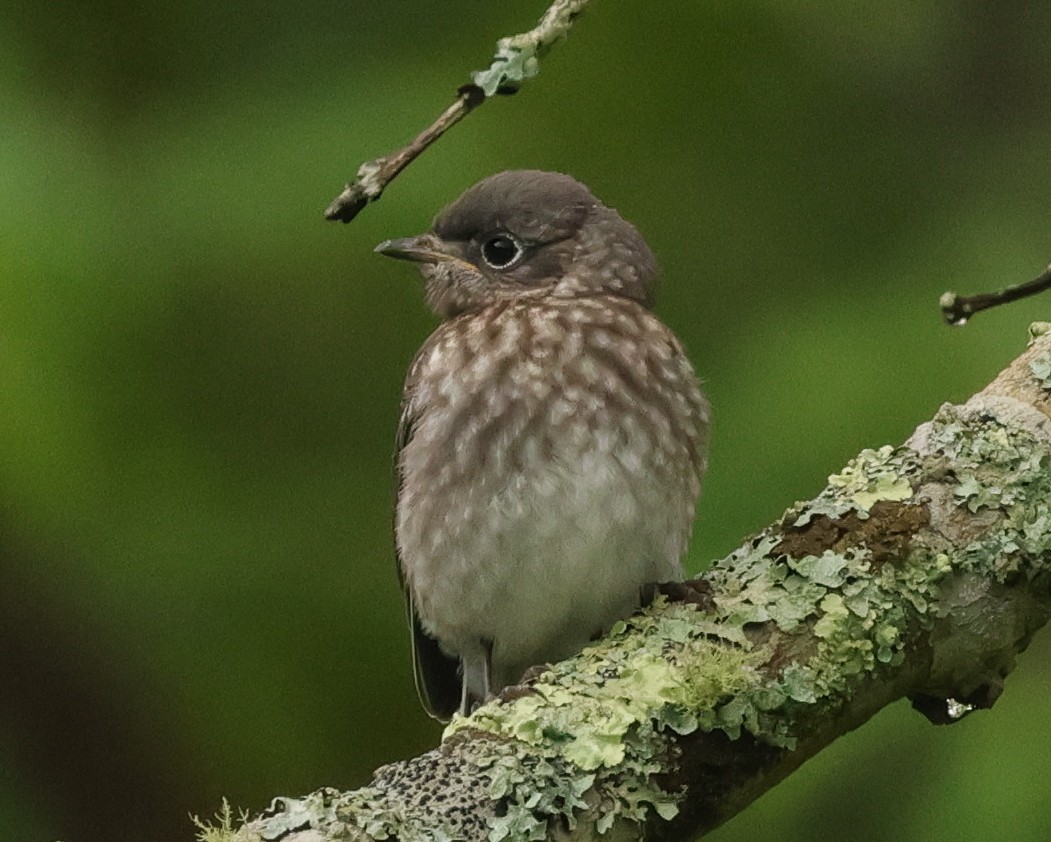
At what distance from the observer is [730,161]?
15.5 feet

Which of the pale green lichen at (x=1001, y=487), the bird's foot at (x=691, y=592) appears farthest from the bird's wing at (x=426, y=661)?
the pale green lichen at (x=1001, y=487)

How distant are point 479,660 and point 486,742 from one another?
42.5 inches

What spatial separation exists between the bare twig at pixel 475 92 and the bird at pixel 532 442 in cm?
120

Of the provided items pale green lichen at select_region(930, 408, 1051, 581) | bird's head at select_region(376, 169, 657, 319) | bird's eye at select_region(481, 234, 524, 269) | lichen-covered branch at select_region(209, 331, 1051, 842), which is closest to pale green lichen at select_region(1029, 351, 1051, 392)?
lichen-covered branch at select_region(209, 331, 1051, 842)

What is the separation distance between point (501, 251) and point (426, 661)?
89cm

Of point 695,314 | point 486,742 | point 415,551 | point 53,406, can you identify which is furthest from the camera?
point 695,314

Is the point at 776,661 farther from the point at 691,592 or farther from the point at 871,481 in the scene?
the point at 871,481

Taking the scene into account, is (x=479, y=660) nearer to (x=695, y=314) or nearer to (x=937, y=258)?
(x=695, y=314)

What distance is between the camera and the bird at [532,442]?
360 cm

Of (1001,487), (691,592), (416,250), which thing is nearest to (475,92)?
(691,592)

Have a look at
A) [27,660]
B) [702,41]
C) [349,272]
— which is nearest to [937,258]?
[702,41]

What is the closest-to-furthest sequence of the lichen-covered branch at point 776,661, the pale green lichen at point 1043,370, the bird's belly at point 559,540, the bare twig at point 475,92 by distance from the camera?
the bare twig at point 475,92 < the lichen-covered branch at point 776,661 < the pale green lichen at point 1043,370 < the bird's belly at point 559,540

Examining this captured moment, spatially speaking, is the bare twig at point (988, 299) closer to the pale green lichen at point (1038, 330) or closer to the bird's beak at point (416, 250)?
the pale green lichen at point (1038, 330)

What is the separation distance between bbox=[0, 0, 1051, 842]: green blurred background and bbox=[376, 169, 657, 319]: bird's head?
0.37m
